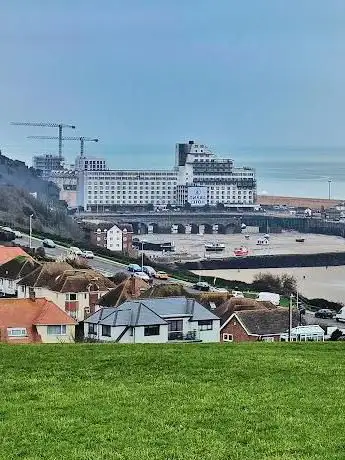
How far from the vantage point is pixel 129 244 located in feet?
170

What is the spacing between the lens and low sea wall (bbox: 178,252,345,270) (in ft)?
152

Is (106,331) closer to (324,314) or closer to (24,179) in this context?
(324,314)

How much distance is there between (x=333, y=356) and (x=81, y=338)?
7.93 m

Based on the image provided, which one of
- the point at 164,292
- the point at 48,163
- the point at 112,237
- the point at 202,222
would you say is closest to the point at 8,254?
the point at 164,292

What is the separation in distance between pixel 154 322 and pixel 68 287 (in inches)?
191

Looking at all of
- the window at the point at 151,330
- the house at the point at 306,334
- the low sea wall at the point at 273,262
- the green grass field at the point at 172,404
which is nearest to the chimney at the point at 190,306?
the window at the point at 151,330

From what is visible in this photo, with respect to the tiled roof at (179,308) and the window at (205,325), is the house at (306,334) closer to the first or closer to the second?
the window at (205,325)

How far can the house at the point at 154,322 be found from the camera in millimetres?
14172

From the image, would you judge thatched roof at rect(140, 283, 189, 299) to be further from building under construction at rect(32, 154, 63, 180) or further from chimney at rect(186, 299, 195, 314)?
building under construction at rect(32, 154, 63, 180)

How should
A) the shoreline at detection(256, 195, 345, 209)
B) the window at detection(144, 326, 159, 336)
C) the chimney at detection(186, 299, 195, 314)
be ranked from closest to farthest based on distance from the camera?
the window at detection(144, 326, 159, 336), the chimney at detection(186, 299, 195, 314), the shoreline at detection(256, 195, 345, 209)

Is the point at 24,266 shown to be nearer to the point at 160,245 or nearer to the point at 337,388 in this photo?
the point at 337,388

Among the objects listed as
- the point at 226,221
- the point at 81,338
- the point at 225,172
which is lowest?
the point at 81,338

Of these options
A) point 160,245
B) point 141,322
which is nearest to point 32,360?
point 141,322

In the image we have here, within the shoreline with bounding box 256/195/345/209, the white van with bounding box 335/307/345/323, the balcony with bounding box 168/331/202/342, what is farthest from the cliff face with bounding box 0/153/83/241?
the shoreline with bounding box 256/195/345/209
